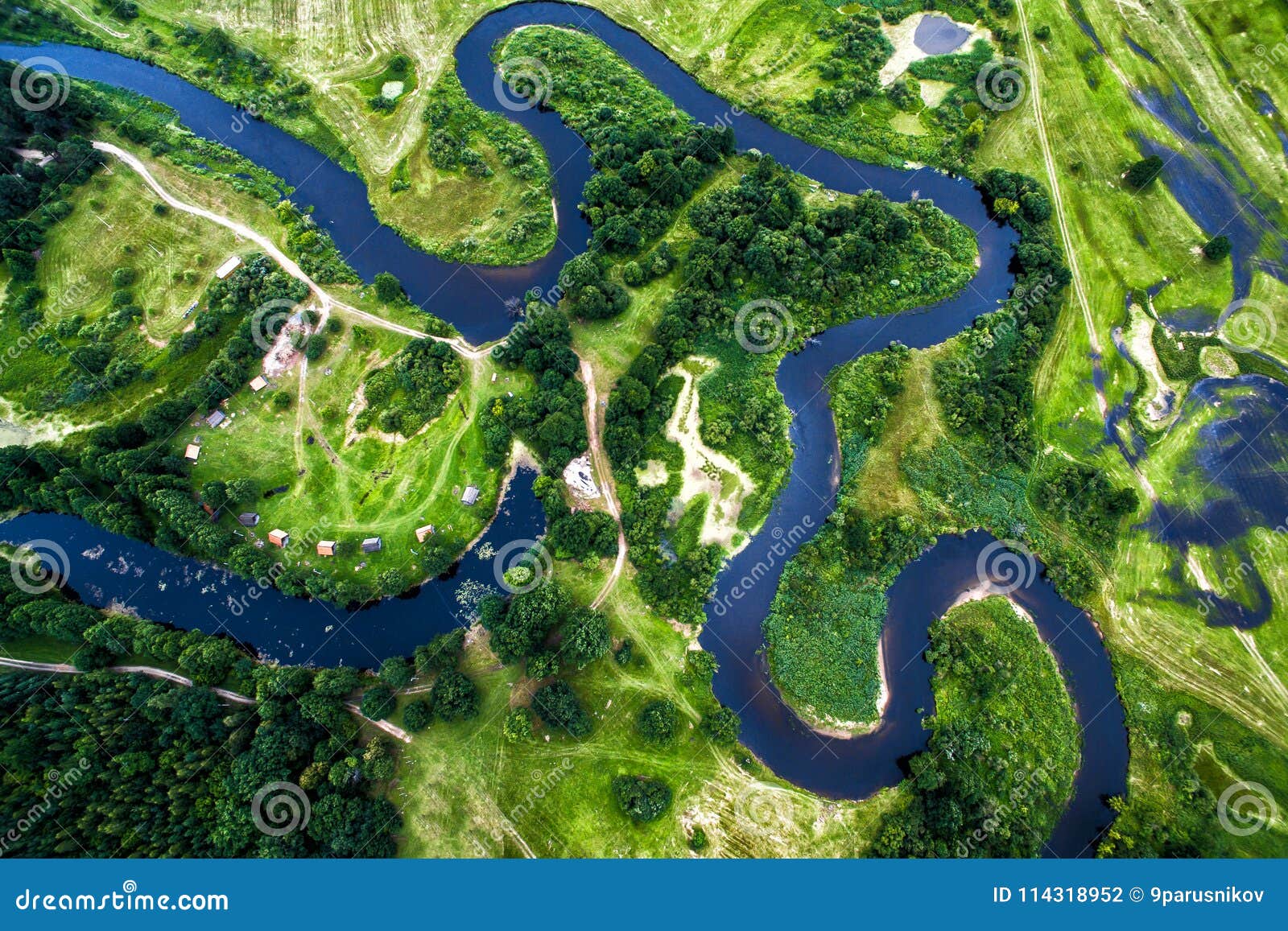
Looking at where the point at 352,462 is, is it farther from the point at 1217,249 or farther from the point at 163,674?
the point at 1217,249

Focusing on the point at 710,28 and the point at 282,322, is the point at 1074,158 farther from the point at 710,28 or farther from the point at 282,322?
the point at 282,322

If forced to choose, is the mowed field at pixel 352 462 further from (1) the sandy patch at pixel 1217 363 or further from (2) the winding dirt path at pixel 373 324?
(1) the sandy patch at pixel 1217 363

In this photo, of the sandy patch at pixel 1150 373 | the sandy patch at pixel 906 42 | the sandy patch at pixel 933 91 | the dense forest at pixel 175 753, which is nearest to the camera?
the dense forest at pixel 175 753

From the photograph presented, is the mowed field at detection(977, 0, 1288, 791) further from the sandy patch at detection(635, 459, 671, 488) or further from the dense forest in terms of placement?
the dense forest

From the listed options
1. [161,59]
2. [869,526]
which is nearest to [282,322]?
[161,59]

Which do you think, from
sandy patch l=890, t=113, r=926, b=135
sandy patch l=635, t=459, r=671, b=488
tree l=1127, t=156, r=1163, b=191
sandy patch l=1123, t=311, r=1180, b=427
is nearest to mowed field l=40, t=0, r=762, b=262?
sandy patch l=890, t=113, r=926, b=135

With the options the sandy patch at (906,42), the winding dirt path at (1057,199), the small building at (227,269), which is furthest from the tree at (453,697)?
the sandy patch at (906,42)
